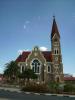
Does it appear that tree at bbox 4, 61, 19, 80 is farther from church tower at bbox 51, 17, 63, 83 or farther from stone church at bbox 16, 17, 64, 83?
church tower at bbox 51, 17, 63, 83

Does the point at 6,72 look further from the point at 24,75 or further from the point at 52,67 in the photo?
the point at 52,67

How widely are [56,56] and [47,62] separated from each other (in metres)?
4.16

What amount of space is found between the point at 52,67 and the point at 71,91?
52.6m

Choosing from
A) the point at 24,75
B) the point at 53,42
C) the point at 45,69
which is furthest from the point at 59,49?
the point at 24,75

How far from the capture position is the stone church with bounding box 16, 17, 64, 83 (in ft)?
269

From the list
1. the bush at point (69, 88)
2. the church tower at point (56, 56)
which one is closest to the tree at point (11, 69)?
the church tower at point (56, 56)

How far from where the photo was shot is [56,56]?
84.1 metres

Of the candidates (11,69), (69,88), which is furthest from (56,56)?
(69,88)

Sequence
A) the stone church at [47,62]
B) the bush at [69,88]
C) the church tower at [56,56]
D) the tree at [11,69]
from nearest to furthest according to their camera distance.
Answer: the bush at [69,88]
the tree at [11,69]
the church tower at [56,56]
the stone church at [47,62]

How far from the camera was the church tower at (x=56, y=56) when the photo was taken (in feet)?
268

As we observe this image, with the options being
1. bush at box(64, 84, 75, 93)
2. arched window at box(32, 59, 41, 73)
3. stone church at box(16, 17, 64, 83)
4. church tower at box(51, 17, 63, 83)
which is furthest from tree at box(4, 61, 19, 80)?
bush at box(64, 84, 75, 93)

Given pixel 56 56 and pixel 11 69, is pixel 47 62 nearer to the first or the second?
pixel 56 56

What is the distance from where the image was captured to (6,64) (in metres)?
75.5

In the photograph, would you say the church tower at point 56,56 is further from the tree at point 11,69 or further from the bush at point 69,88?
the bush at point 69,88
